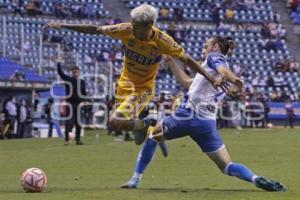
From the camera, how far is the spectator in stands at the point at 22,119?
31.4 metres

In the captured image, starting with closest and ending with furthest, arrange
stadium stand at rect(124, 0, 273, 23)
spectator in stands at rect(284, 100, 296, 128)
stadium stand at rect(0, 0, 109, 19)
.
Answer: stadium stand at rect(0, 0, 109, 19) → spectator in stands at rect(284, 100, 296, 128) → stadium stand at rect(124, 0, 273, 23)

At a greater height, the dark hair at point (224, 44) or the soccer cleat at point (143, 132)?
the dark hair at point (224, 44)

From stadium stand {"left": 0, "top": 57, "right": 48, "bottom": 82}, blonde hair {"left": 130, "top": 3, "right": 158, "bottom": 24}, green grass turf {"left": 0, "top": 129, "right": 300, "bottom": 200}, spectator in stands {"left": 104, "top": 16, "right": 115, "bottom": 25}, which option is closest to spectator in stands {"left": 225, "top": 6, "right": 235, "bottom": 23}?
spectator in stands {"left": 104, "top": 16, "right": 115, "bottom": 25}

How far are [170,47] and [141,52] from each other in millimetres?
624

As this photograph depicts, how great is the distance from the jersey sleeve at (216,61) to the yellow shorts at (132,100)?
1.51 m

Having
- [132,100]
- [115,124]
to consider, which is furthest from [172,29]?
[115,124]

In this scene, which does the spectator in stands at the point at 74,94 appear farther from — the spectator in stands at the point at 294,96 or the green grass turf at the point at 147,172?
the spectator in stands at the point at 294,96

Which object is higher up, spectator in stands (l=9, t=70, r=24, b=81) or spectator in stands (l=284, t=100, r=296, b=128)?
spectator in stands (l=9, t=70, r=24, b=81)

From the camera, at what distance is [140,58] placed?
448 inches

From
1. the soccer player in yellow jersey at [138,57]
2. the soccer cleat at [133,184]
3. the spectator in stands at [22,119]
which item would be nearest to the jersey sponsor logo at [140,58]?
the soccer player in yellow jersey at [138,57]

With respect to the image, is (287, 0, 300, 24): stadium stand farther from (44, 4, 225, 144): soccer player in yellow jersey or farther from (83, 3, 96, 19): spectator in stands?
(44, 4, 225, 144): soccer player in yellow jersey

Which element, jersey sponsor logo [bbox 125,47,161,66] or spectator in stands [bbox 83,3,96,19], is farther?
spectator in stands [bbox 83,3,96,19]

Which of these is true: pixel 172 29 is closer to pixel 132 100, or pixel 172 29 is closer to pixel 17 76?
pixel 17 76

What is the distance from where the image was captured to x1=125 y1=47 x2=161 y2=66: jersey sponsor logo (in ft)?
37.2
